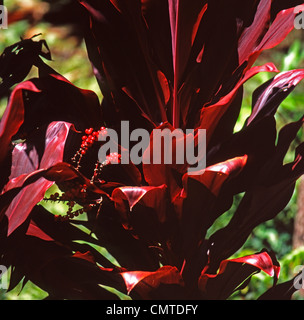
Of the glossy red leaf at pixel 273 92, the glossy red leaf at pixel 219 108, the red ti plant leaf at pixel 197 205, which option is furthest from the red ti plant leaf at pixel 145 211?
the glossy red leaf at pixel 273 92

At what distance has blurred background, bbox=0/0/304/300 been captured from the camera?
2.46 m

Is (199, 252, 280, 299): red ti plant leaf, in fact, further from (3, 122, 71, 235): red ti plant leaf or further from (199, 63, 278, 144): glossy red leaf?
(3, 122, 71, 235): red ti plant leaf

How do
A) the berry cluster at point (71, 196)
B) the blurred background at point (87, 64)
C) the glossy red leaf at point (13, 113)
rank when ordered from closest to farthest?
the glossy red leaf at point (13, 113), the berry cluster at point (71, 196), the blurred background at point (87, 64)

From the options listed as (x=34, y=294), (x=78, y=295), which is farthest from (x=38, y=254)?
(x=34, y=294)

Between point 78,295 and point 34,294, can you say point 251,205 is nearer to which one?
point 78,295

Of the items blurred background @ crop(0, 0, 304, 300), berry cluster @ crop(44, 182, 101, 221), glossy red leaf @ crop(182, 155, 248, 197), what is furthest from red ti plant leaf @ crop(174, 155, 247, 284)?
blurred background @ crop(0, 0, 304, 300)

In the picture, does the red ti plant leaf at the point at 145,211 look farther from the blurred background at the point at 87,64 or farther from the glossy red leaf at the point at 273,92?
the blurred background at the point at 87,64

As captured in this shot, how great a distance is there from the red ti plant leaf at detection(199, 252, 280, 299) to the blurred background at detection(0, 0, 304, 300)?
106 centimetres

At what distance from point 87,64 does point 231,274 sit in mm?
3796

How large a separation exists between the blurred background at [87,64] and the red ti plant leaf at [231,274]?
106 centimetres

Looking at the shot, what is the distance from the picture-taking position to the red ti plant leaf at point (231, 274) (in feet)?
3.14

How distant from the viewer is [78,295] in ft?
3.51

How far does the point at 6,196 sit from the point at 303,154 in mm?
594

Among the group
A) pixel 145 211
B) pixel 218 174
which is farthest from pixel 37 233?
pixel 218 174
